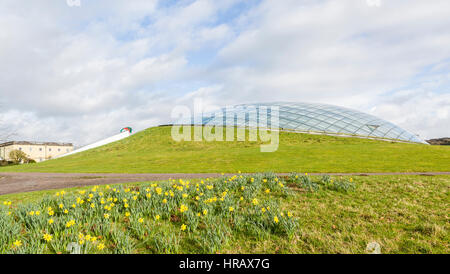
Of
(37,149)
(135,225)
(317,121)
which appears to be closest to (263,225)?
(135,225)

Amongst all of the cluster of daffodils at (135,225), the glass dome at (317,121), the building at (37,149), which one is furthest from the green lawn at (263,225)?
the building at (37,149)

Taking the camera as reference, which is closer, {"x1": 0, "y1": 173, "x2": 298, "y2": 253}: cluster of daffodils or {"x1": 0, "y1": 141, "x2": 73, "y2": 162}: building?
{"x1": 0, "y1": 173, "x2": 298, "y2": 253}: cluster of daffodils

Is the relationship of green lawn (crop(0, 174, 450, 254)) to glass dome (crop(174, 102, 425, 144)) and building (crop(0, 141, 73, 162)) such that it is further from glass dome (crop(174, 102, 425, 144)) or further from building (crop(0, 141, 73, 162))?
building (crop(0, 141, 73, 162))

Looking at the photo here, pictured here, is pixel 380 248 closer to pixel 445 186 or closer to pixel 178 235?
pixel 178 235

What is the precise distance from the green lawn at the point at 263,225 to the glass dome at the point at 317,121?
3707 cm

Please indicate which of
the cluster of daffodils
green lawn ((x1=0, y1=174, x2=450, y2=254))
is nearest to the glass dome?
green lawn ((x1=0, y1=174, x2=450, y2=254))

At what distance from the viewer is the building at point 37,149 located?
Answer: 7375 centimetres

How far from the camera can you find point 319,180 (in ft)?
26.4

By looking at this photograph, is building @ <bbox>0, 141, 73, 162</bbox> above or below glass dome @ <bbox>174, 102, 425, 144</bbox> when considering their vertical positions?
below

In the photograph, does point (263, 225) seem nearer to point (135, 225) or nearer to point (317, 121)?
point (135, 225)

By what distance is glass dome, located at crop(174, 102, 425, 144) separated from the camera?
41934 millimetres

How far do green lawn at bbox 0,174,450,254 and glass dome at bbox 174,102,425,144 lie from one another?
3707cm

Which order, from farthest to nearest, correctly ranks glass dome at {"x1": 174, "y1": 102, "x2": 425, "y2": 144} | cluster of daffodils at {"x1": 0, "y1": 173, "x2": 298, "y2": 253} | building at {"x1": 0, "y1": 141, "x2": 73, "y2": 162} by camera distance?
building at {"x1": 0, "y1": 141, "x2": 73, "y2": 162}, glass dome at {"x1": 174, "y1": 102, "x2": 425, "y2": 144}, cluster of daffodils at {"x1": 0, "y1": 173, "x2": 298, "y2": 253}
